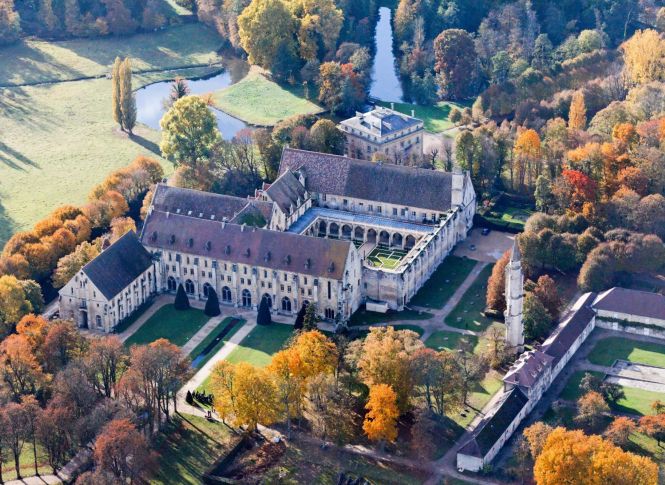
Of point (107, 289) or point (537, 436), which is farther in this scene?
point (107, 289)

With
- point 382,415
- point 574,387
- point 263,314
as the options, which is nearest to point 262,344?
point 263,314

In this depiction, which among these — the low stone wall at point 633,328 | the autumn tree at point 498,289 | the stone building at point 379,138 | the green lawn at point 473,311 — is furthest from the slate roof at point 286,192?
the low stone wall at point 633,328

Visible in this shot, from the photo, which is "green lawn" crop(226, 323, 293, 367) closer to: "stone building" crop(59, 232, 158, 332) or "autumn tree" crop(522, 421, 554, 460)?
"stone building" crop(59, 232, 158, 332)

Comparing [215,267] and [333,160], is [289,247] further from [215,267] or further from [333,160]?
[333,160]

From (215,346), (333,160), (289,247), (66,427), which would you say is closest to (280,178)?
(333,160)

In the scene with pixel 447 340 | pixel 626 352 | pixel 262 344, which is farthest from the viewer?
pixel 447 340

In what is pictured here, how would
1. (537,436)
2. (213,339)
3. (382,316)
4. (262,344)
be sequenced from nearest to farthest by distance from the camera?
1. (537,436)
2. (262,344)
3. (213,339)
4. (382,316)

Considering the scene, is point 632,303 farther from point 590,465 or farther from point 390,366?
point 590,465

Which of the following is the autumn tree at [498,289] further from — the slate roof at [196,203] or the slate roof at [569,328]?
the slate roof at [196,203]
